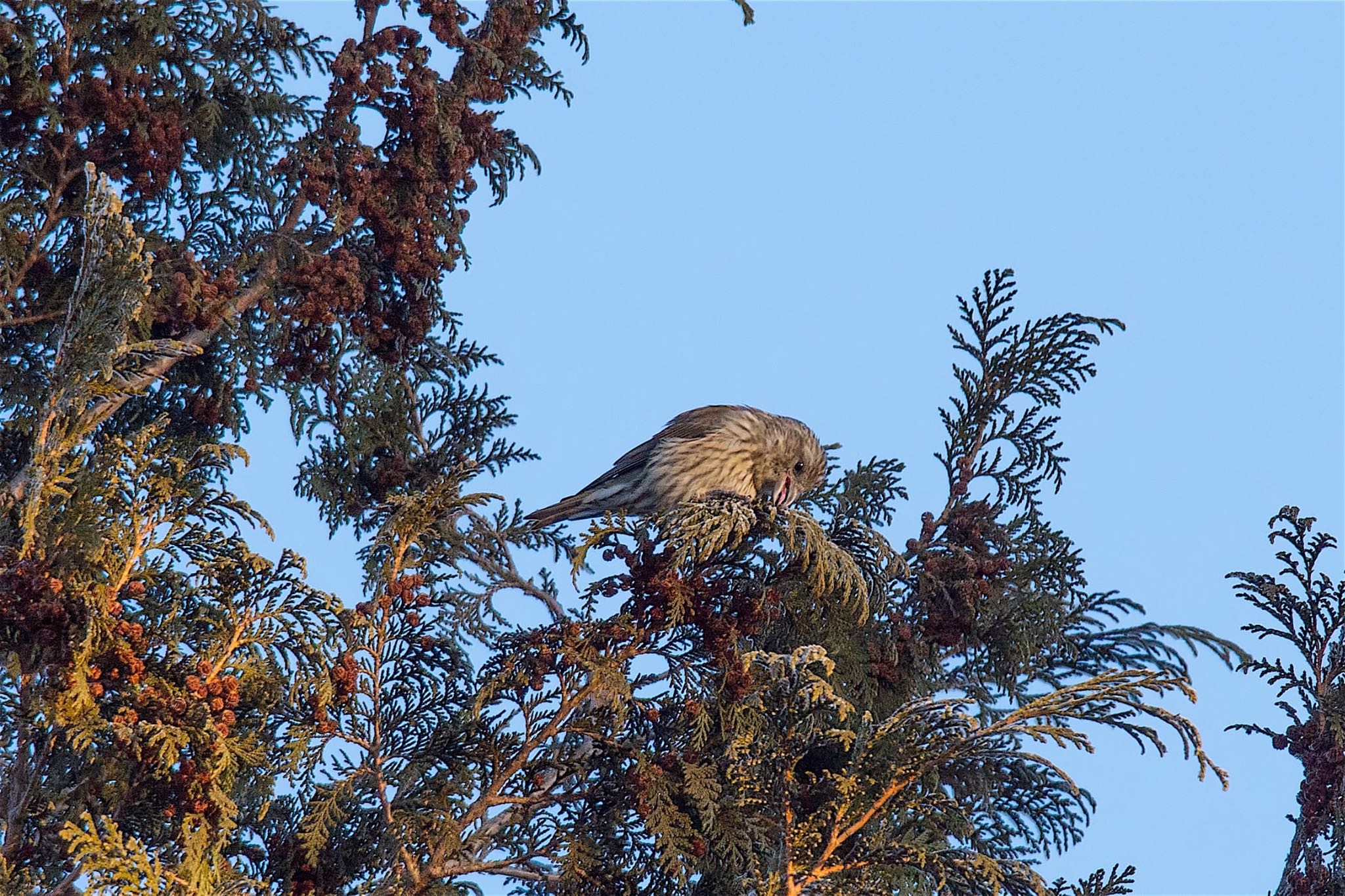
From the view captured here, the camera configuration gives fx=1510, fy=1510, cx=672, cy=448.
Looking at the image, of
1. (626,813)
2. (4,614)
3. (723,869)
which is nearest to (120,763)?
(4,614)

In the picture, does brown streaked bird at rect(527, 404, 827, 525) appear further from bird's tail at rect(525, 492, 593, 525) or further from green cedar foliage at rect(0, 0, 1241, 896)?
green cedar foliage at rect(0, 0, 1241, 896)

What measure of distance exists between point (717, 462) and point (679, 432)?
337 millimetres

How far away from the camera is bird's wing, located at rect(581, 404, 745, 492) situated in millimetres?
7652

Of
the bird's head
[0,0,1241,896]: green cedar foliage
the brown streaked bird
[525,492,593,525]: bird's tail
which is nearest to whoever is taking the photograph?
[0,0,1241,896]: green cedar foliage

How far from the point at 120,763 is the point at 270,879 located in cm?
58

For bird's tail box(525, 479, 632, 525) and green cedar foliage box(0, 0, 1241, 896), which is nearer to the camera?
green cedar foliage box(0, 0, 1241, 896)

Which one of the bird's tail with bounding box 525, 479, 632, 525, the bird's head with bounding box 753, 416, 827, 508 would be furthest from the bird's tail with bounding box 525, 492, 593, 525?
the bird's head with bounding box 753, 416, 827, 508

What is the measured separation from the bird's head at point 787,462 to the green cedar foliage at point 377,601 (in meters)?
1.99

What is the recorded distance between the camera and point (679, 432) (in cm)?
796

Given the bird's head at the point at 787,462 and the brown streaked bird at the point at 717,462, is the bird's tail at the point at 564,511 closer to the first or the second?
the brown streaked bird at the point at 717,462

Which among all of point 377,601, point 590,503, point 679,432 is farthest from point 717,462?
point 377,601

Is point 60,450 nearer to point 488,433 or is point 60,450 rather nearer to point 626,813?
point 626,813

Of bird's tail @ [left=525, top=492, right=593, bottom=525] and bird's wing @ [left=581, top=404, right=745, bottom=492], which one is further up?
bird's wing @ [left=581, top=404, right=745, bottom=492]

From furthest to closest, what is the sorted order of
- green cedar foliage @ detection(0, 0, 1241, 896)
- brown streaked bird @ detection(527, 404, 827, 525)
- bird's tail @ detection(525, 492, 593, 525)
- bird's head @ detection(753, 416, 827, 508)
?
1. bird's head @ detection(753, 416, 827, 508)
2. brown streaked bird @ detection(527, 404, 827, 525)
3. bird's tail @ detection(525, 492, 593, 525)
4. green cedar foliage @ detection(0, 0, 1241, 896)
